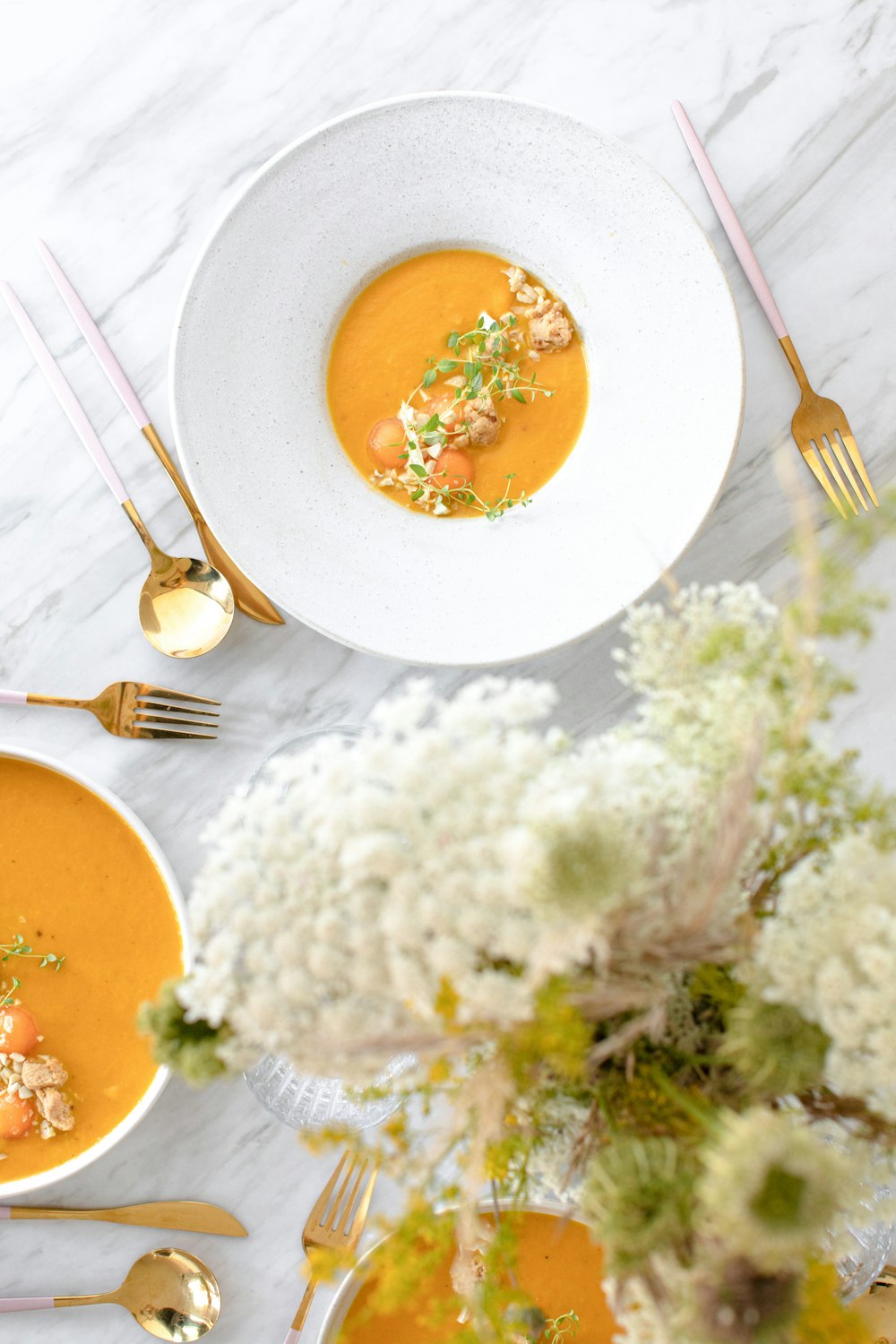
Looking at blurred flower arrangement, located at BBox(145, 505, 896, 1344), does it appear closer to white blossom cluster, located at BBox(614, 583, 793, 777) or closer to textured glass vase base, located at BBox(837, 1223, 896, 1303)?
white blossom cluster, located at BBox(614, 583, 793, 777)

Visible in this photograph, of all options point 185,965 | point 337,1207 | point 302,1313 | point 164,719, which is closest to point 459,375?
point 164,719

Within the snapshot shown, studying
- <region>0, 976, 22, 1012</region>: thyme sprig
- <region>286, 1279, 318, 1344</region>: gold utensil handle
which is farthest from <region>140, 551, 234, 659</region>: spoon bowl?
<region>286, 1279, 318, 1344</region>: gold utensil handle

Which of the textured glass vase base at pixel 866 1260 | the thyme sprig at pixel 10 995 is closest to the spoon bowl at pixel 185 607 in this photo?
the thyme sprig at pixel 10 995

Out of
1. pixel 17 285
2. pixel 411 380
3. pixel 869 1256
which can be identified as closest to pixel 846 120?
pixel 411 380

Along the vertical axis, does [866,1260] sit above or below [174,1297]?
above

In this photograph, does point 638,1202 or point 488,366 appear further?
point 488,366

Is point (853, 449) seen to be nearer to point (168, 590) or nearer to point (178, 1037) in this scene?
point (168, 590)

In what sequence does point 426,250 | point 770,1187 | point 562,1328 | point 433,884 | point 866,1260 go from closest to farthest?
point 770,1187 → point 433,884 → point 866,1260 → point 562,1328 → point 426,250
